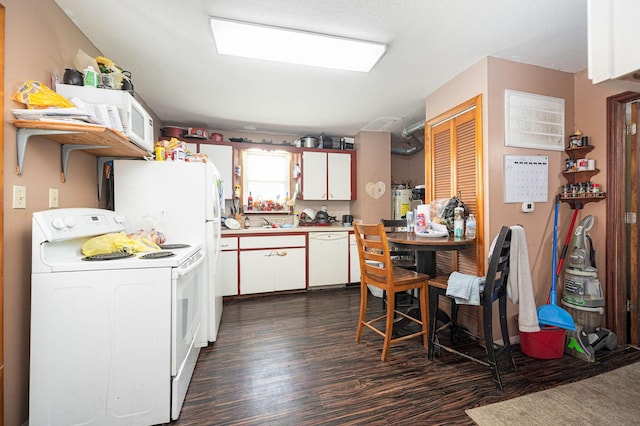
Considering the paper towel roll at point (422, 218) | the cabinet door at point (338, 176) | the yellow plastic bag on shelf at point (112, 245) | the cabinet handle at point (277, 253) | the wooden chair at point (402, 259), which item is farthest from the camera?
the cabinet door at point (338, 176)

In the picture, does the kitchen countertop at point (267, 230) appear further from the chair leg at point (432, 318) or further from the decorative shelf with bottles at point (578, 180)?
the decorative shelf with bottles at point (578, 180)

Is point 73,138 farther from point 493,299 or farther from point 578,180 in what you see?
point 578,180

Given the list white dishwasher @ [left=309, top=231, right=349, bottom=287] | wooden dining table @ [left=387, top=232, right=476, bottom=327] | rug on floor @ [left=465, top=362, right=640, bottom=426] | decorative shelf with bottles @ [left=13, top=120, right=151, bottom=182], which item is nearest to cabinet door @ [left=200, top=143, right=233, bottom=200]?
white dishwasher @ [left=309, top=231, right=349, bottom=287]

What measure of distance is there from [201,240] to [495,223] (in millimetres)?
2436

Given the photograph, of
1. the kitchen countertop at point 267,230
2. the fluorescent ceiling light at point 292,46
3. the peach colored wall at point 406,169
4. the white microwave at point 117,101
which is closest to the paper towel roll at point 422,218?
the fluorescent ceiling light at point 292,46

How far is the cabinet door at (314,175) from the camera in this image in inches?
159

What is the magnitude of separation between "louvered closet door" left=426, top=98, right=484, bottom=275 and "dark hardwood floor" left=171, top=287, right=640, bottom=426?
2.75 ft

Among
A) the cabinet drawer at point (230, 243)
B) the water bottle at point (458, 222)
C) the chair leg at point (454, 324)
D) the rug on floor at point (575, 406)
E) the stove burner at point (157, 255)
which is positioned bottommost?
the rug on floor at point (575, 406)

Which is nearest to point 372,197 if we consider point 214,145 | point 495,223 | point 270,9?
point 495,223

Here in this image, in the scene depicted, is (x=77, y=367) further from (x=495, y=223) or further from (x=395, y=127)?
(x=395, y=127)

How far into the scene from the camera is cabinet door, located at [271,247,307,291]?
3.55 meters

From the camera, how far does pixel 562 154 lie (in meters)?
2.35

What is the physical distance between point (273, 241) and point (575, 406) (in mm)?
3027

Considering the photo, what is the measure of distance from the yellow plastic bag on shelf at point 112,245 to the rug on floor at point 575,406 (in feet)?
7.09
